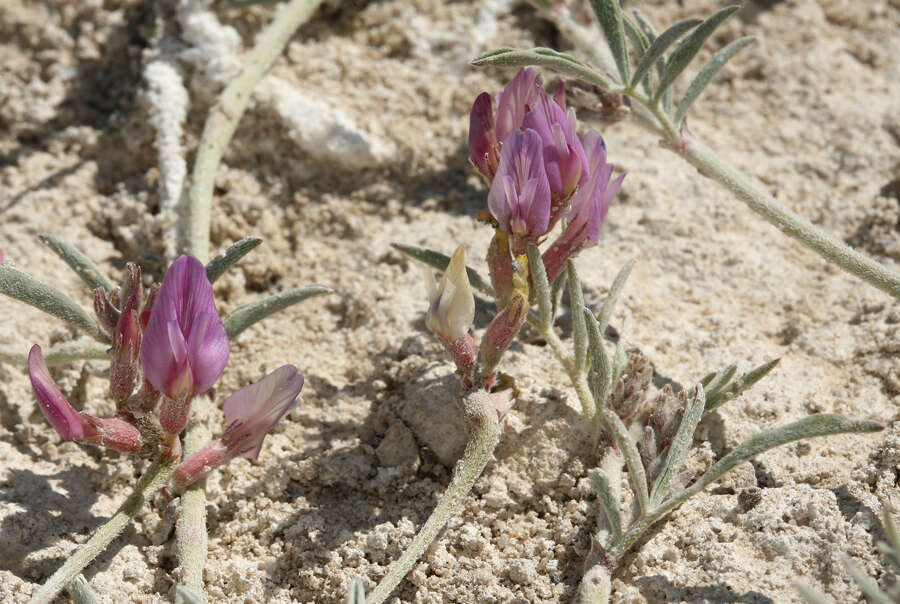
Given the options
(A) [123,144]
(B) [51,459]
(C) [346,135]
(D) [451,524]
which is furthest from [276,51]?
(D) [451,524]

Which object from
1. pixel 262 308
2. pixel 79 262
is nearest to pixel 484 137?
pixel 262 308

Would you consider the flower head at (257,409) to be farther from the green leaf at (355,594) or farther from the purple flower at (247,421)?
the green leaf at (355,594)

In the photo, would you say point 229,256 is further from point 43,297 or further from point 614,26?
point 614,26

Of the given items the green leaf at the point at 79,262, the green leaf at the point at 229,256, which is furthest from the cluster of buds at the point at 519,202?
the green leaf at the point at 79,262

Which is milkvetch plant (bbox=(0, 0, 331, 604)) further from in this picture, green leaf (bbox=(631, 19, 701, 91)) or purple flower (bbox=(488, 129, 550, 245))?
green leaf (bbox=(631, 19, 701, 91))

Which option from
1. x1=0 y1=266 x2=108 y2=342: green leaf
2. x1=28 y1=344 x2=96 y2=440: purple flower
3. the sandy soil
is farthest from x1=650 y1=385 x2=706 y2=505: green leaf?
x1=0 y1=266 x2=108 y2=342: green leaf

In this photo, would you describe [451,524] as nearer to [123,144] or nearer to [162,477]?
[162,477]
